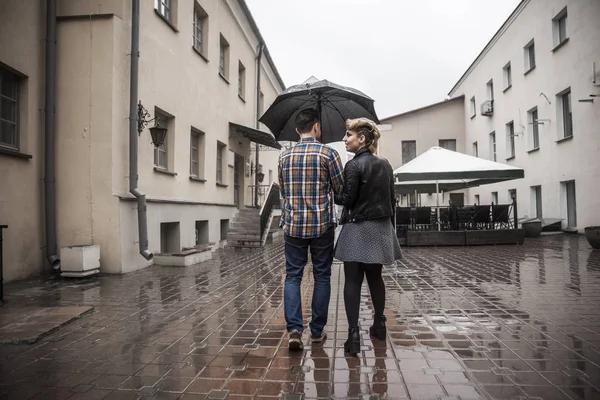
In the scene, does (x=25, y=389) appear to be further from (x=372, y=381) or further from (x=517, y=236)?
(x=517, y=236)

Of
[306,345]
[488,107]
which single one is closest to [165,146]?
[306,345]

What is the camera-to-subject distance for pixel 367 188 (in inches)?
129

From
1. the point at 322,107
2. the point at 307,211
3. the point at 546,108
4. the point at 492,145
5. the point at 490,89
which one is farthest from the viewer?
the point at 490,89

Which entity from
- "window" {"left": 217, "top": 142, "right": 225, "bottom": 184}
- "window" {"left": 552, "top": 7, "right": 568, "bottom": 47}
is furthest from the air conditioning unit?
"window" {"left": 217, "top": 142, "right": 225, "bottom": 184}

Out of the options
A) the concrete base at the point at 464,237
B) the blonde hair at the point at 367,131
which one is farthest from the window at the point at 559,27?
the blonde hair at the point at 367,131

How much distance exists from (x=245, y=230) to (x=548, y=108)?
12286mm

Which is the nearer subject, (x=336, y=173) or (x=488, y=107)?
(x=336, y=173)

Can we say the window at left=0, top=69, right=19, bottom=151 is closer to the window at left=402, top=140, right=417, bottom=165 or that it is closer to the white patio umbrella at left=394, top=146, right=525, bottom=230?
the white patio umbrella at left=394, top=146, right=525, bottom=230

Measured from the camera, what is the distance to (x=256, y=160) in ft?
55.7

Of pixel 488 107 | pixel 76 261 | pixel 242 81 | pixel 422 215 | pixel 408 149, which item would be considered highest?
pixel 488 107

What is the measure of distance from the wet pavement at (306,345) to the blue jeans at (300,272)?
276mm

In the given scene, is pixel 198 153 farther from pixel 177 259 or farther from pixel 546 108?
pixel 546 108

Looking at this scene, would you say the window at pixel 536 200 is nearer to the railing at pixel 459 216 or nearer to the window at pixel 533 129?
the window at pixel 533 129

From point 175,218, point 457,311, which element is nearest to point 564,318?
point 457,311
